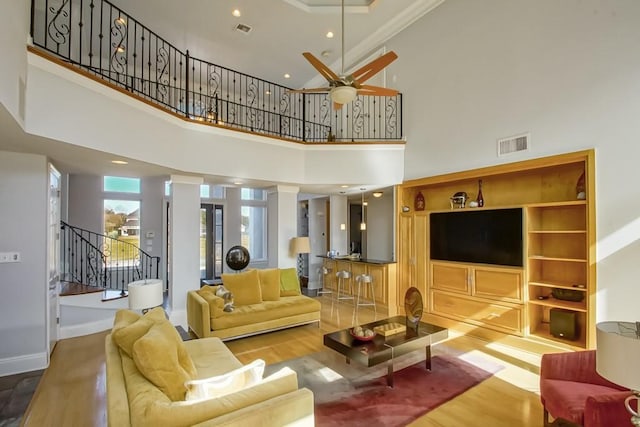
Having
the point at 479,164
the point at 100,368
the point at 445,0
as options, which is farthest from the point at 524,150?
the point at 100,368

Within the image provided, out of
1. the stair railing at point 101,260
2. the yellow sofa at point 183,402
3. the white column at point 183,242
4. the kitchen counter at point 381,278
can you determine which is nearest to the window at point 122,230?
the stair railing at point 101,260

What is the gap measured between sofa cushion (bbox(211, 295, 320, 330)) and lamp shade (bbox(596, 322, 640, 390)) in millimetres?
3900

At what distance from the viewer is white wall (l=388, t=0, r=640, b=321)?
11.6ft

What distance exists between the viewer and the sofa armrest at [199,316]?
4215 millimetres

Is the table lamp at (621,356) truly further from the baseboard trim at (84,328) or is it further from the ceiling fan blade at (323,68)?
the baseboard trim at (84,328)

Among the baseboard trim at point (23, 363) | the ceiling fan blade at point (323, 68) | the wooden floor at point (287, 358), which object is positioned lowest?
the wooden floor at point (287, 358)

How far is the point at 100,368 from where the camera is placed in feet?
12.5

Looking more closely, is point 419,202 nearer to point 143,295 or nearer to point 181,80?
point 143,295

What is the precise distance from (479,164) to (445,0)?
119 inches

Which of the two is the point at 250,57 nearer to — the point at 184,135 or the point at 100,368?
the point at 184,135

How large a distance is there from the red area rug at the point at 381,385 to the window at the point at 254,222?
6281mm

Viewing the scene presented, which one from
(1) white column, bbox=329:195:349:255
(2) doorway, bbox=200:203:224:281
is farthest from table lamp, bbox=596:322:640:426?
(2) doorway, bbox=200:203:224:281

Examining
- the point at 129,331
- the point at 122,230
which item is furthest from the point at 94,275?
the point at 129,331

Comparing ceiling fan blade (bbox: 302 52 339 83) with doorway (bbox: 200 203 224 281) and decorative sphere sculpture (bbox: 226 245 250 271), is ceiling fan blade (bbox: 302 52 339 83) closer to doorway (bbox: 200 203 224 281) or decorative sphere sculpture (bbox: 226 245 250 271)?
decorative sphere sculpture (bbox: 226 245 250 271)
